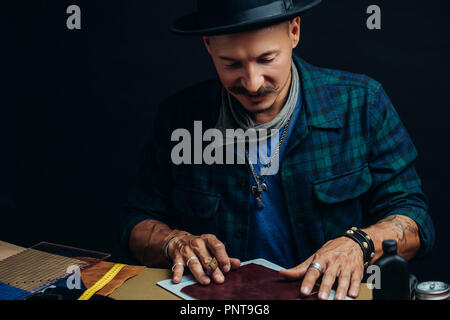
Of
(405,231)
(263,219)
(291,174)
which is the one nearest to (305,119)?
(291,174)

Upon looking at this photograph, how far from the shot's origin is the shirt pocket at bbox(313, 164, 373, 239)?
96.0 inches

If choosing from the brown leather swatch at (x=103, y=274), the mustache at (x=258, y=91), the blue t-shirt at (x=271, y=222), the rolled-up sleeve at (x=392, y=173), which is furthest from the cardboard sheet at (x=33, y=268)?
the rolled-up sleeve at (x=392, y=173)

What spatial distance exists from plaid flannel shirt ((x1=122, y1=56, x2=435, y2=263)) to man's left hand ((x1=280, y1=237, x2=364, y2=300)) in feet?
1.78

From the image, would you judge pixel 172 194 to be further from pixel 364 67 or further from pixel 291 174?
pixel 364 67

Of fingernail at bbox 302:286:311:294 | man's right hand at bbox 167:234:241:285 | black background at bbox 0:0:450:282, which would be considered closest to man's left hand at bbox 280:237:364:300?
fingernail at bbox 302:286:311:294

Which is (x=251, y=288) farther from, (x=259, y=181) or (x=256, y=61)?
(x=256, y=61)

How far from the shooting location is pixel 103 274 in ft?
6.64

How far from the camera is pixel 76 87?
380 cm

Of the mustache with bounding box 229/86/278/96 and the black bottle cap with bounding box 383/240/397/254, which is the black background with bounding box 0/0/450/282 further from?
the black bottle cap with bounding box 383/240/397/254

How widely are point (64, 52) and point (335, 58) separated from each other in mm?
1901

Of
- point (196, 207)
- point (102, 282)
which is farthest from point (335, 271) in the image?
point (196, 207)

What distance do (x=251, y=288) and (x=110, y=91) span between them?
231 cm

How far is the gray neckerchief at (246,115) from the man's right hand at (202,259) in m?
0.64

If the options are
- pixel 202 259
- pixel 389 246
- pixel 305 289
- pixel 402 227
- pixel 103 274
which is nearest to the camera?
pixel 389 246
